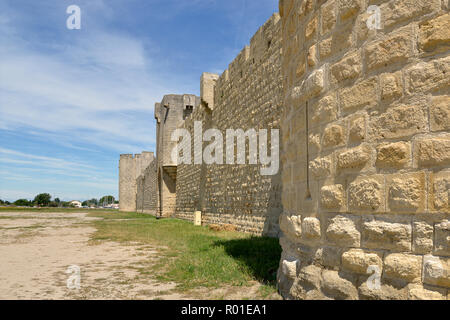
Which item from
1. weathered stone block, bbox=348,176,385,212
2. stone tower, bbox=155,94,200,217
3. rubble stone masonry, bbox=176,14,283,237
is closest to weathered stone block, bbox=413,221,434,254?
weathered stone block, bbox=348,176,385,212

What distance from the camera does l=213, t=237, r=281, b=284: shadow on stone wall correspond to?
13.7 ft

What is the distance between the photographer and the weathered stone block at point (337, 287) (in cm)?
247

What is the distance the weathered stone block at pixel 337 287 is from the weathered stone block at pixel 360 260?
11 cm

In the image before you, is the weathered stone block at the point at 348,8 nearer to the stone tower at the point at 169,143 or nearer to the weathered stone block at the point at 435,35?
the weathered stone block at the point at 435,35

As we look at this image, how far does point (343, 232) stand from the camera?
256 centimetres

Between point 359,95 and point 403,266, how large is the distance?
46.5 inches

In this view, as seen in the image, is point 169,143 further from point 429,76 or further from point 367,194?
point 429,76

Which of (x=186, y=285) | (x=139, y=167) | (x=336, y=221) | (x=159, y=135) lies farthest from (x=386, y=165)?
(x=139, y=167)

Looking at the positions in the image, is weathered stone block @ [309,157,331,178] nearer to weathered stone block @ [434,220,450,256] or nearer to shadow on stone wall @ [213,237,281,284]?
weathered stone block @ [434,220,450,256]

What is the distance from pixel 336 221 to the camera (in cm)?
263

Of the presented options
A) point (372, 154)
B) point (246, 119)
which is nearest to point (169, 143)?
point (246, 119)

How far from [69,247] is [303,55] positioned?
614 cm

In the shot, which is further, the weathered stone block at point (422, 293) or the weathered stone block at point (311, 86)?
the weathered stone block at point (311, 86)

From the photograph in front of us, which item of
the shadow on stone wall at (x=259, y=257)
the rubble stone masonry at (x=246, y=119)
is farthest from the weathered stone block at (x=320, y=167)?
the rubble stone masonry at (x=246, y=119)
